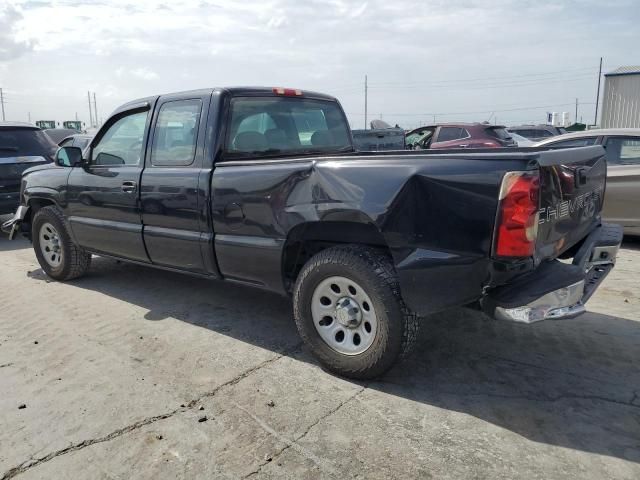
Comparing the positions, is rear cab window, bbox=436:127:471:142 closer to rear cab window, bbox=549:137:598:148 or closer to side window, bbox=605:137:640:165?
rear cab window, bbox=549:137:598:148

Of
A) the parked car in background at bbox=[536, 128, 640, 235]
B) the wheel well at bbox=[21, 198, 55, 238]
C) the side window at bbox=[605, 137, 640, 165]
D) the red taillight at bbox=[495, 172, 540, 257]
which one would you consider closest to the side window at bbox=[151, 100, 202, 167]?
the wheel well at bbox=[21, 198, 55, 238]

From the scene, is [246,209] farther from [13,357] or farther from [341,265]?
[13,357]

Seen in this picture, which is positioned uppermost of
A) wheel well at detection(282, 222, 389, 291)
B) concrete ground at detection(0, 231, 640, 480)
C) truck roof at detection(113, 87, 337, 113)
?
truck roof at detection(113, 87, 337, 113)

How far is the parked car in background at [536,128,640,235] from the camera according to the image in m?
6.84

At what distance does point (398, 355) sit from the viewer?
3.24 meters

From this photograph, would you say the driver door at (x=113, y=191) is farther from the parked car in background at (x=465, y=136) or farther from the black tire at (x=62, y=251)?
the parked car in background at (x=465, y=136)

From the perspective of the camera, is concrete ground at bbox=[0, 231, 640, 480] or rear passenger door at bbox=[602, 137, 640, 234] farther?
rear passenger door at bbox=[602, 137, 640, 234]

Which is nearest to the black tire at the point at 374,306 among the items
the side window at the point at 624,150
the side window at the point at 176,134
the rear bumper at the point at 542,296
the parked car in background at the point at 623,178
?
the rear bumper at the point at 542,296

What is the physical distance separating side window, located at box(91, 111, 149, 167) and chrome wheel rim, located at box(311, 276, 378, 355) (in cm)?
226

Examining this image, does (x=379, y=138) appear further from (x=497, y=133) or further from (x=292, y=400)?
(x=292, y=400)

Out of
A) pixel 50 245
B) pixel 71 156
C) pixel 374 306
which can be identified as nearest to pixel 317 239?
pixel 374 306

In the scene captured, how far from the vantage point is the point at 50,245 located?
234 inches

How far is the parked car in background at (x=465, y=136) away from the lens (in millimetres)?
12688

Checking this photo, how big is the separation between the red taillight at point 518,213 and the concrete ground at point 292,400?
100 centimetres
